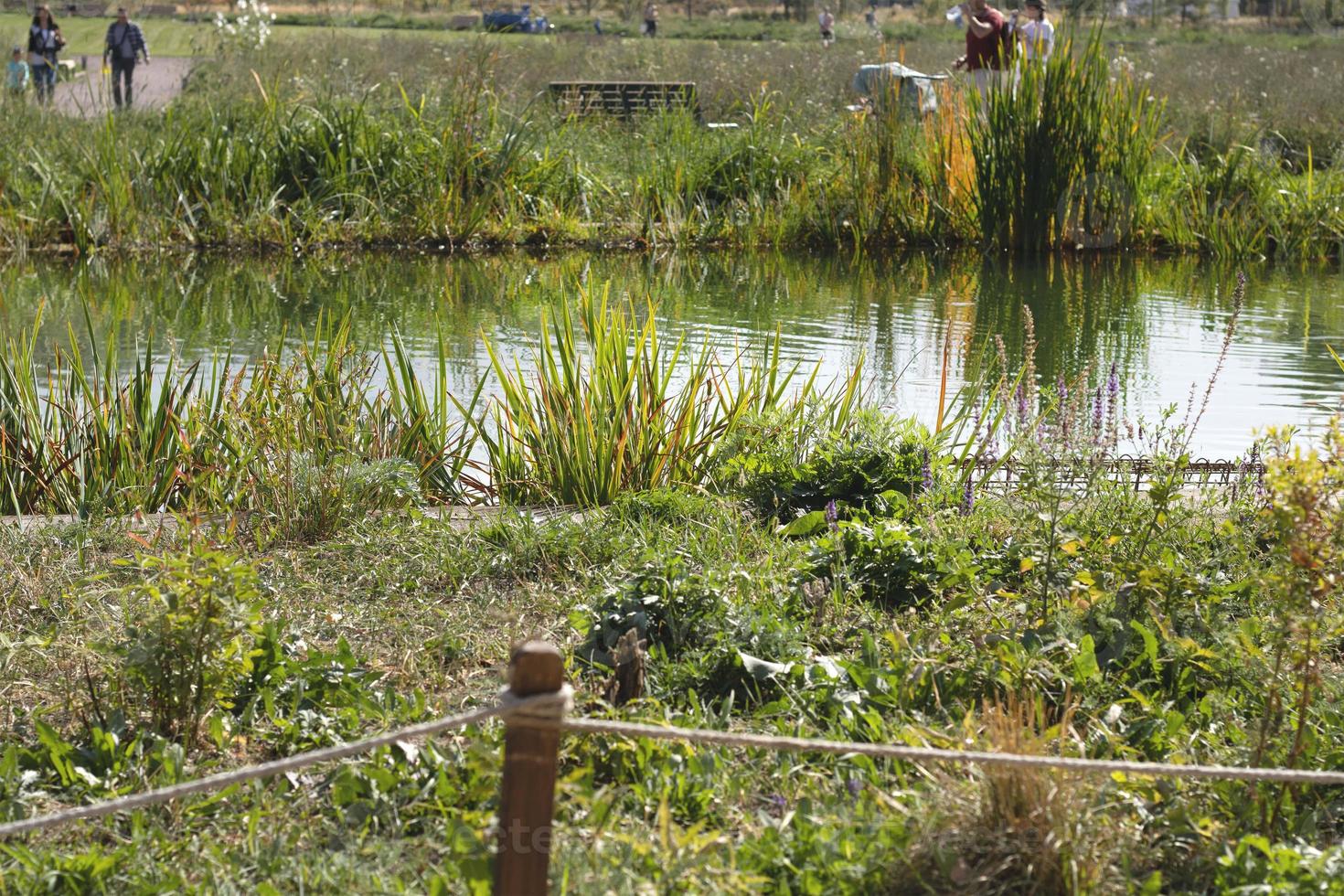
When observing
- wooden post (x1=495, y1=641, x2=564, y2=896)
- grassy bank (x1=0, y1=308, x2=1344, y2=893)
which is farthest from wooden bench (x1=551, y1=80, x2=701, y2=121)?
wooden post (x1=495, y1=641, x2=564, y2=896)

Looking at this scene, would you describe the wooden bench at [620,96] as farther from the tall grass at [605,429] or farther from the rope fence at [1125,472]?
the rope fence at [1125,472]

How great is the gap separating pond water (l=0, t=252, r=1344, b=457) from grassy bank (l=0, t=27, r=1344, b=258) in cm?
50

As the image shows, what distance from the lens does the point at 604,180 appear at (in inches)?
527

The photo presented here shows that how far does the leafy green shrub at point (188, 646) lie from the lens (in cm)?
285

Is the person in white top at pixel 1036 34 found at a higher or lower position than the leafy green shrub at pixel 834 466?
higher

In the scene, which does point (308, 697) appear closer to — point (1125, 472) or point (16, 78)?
point (1125, 472)

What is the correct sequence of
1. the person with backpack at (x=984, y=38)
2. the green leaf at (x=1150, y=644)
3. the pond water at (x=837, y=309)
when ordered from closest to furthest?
the green leaf at (x=1150, y=644) < the pond water at (x=837, y=309) < the person with backpack at (x=984, y=38)

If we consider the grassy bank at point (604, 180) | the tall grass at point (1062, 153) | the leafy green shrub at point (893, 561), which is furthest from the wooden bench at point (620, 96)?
the leafy green shrub at point (893, 561)

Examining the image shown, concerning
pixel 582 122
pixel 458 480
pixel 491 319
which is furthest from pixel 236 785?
pixel 582 122

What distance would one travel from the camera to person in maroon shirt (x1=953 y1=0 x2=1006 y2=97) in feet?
40.2

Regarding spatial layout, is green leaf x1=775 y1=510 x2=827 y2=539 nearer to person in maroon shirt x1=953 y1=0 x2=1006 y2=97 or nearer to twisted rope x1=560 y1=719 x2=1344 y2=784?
twisted rope x1=560 y1=719 x2=1344 y2=784

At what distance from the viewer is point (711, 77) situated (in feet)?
65.0

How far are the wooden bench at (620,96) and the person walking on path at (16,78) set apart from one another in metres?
5.01

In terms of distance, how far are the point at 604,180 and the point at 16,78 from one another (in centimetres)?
775
